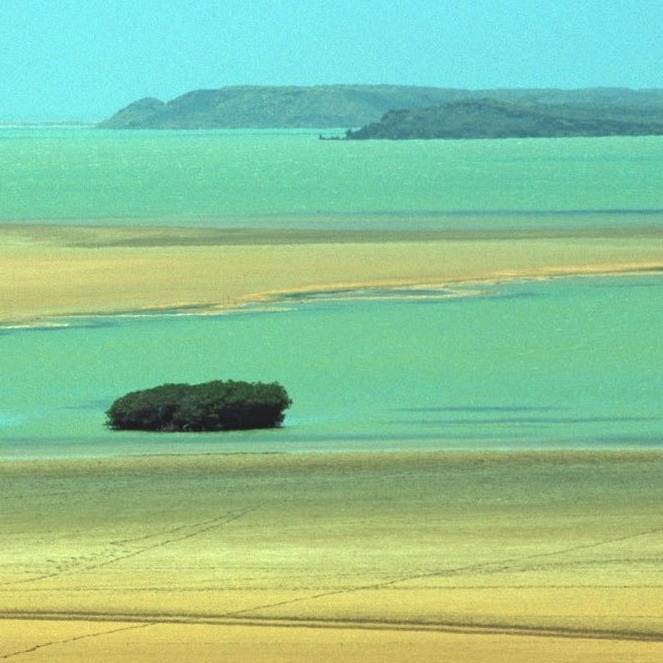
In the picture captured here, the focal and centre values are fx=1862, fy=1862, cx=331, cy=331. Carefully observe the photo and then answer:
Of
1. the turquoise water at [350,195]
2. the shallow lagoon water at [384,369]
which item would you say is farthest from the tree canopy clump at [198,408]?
the turquoise water at [350,195]

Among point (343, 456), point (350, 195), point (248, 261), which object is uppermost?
point (350, 195)

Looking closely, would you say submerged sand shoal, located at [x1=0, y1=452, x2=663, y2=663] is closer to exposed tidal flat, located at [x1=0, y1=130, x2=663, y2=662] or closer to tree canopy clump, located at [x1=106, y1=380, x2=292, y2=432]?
exposed tidal flat, located at [x1=0, y1=130, x2=663, y2=662]

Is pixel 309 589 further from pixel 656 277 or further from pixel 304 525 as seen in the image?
pixel 656 277

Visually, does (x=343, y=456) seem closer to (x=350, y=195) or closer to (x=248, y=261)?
(x=248, y=261)

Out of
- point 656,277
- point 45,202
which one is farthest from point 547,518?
point 45,202

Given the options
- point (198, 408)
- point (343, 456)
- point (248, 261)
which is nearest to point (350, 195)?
point (248, 261)

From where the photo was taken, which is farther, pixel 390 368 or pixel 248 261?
pixel 248 261

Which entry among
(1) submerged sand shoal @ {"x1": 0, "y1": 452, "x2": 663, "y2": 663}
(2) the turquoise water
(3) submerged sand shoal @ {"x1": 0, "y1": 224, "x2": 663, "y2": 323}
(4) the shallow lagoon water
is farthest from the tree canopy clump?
(2) the turquoise water
